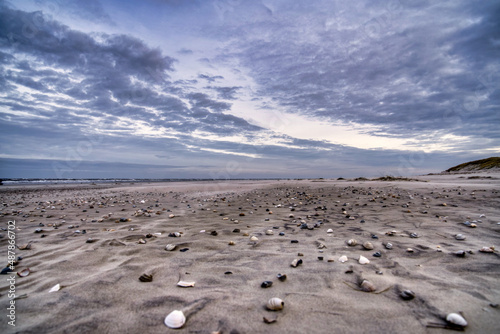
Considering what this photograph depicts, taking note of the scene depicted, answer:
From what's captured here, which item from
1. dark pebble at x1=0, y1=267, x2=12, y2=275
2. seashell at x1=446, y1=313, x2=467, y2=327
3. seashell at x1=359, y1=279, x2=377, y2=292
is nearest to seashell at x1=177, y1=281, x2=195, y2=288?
seashell at x1=359, y1=279, x2=377, y2=292

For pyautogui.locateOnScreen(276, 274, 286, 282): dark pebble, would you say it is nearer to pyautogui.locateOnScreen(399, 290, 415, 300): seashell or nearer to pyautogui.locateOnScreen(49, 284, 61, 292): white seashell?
pyautogui.locateOnScreen(399, 290, 415, 300): seashell

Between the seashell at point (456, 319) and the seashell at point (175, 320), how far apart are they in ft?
7.50

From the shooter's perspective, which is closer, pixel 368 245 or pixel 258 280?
pixel 258 280

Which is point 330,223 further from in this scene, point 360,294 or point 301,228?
point 360,294

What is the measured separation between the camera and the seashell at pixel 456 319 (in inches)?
74.6

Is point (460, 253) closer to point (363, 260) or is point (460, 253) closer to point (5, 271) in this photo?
point (363, 260)

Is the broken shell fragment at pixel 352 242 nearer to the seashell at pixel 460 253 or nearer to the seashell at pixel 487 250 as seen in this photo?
the seashell at pixel 460 253

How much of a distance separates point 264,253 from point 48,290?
2903 mm

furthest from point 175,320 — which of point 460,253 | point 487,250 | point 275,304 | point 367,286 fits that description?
point 487,250

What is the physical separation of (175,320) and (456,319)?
2.39m

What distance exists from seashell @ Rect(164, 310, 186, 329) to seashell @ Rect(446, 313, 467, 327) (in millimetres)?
2287

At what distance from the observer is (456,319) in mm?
1920

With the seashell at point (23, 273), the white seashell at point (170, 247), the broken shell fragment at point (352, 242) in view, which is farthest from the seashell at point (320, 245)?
the seashell at point (23, 273)

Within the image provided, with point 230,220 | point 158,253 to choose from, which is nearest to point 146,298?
point 158,253
